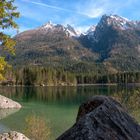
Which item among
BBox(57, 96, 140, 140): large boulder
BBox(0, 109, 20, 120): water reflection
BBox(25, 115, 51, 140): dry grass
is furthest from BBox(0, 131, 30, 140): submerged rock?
BBox(0, 109, 20, 120): water reflection

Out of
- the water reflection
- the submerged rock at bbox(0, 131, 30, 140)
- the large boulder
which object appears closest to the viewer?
the large boulder

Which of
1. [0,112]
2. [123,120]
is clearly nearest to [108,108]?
[123,120]

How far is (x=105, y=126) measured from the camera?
9.33 meters

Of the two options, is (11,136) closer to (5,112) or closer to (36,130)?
(36,130)

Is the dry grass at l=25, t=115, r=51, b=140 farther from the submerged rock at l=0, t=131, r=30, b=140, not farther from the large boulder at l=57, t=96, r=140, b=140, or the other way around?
the large boulder at l=57, t=96, r=140, b=140

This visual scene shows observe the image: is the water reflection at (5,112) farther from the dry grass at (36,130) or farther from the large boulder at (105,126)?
the large boulder at (105,126)

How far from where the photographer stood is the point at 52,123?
68.1 meters

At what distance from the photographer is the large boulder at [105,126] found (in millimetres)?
8875

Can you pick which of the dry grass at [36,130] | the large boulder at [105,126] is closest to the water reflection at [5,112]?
the dry grass at [36,130]

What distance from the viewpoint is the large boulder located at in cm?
888

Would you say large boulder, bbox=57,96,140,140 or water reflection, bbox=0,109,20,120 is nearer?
large boulder, bbox=57,96,140,140

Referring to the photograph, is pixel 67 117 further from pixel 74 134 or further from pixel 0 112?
pixel 74 134

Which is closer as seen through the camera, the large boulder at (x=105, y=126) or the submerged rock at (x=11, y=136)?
the large boulder at (x=105, y=126)

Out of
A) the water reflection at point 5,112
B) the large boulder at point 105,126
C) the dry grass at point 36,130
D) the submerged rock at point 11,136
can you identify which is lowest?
the water reflection at point 5,112
